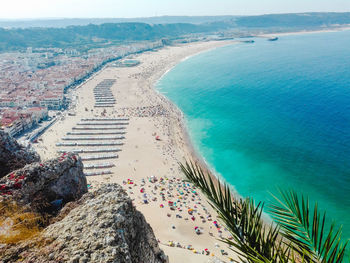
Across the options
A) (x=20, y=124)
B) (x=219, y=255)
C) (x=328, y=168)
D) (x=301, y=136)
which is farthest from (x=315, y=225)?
(x=20, y=124)

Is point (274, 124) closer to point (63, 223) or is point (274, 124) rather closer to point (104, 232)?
point (104, 232)

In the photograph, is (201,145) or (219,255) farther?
(201,145)

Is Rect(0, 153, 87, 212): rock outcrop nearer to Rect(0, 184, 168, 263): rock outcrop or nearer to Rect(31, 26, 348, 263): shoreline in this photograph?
Rect(0, 184, 168, 263): rock outcrop

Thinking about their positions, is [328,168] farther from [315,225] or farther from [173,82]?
[173,82]

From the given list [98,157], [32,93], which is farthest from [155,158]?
[32,93]

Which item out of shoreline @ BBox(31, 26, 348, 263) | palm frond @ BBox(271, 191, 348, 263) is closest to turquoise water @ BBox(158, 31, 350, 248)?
shoreline @ BBox(31, 26, 348, 263)
